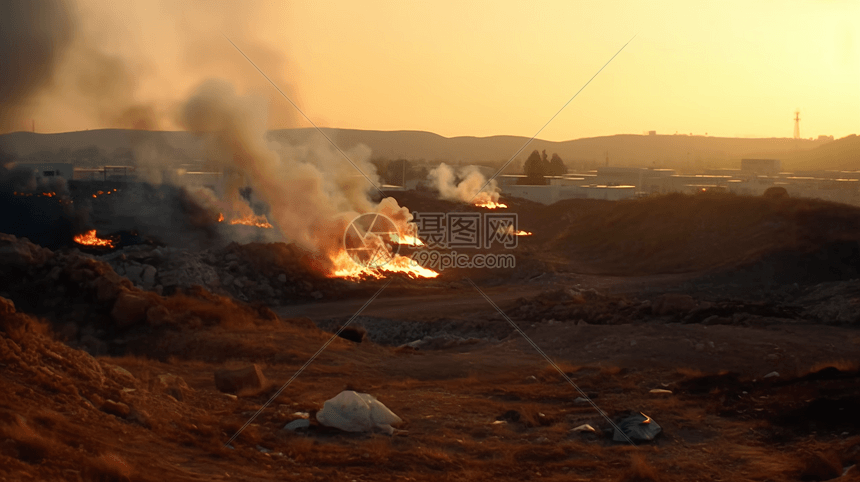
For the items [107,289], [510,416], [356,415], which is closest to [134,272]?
[107,289]

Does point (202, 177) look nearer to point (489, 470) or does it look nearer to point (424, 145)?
point (489, 470)

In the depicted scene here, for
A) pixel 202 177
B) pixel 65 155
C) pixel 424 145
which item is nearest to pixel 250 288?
pixel 202 177

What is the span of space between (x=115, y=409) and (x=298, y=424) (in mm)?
2427

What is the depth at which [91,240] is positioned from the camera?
42.3 meters

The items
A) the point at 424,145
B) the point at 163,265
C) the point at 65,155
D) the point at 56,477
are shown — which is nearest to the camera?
the point at 56,477

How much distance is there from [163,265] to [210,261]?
224cm

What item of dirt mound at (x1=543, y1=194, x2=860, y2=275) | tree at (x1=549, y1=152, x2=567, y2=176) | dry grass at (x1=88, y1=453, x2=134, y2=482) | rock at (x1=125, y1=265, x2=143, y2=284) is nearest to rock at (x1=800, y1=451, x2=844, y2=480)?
dry grass at (x1=88, y1=453, x2=134, y2=482)

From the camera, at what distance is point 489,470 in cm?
847

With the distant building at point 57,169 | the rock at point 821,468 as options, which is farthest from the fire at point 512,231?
the distant building at point 57,169

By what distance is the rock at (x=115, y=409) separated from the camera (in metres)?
8.27

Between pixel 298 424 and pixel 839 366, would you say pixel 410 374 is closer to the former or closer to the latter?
pixel 298 424

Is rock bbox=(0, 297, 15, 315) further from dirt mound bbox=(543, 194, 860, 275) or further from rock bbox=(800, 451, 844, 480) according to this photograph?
dirt mound bbox=(543, 194, 860, 275)

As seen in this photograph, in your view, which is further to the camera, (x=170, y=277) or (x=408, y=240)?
(x=408, y=240)

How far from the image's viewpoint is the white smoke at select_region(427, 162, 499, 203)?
65938 millimetres
